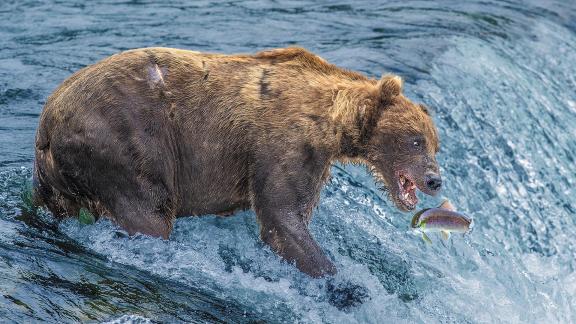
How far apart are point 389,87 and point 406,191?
68 centimetres

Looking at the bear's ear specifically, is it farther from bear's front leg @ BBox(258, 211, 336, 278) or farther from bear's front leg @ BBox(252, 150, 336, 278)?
bear's front leg @ BBox(258, 211, 336, 278)

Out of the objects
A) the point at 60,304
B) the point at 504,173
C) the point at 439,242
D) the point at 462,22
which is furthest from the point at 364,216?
the point at 462,22

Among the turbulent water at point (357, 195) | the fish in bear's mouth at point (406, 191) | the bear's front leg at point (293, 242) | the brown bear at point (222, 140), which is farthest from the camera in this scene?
the fish in bear's mouth at point (406, 191)

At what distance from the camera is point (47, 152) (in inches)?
252

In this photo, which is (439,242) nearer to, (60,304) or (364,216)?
(364,216)

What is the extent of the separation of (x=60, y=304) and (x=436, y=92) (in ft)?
17.8

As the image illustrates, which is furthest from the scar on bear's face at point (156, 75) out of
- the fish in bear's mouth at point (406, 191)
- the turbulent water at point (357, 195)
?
the fish in bear's mouth at point (406, 191)

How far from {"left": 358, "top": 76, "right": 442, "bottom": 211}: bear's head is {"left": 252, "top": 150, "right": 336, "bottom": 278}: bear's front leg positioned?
15.4 inches

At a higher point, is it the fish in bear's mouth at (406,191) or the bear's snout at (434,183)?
the bear's snout at (434,183)

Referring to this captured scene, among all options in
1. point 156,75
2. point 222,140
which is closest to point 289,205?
point 222,140

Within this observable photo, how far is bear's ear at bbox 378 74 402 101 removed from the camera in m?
6.47

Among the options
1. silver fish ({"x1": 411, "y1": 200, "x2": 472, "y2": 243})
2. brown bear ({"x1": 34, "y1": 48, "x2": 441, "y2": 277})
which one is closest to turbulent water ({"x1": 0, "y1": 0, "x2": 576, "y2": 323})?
brown bear ({"x1": 34, "y1": 48, "x2": 441, "y2": 277})

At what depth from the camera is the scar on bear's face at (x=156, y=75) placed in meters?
6.30

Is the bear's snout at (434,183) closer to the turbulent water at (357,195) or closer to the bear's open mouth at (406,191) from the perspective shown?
the bear's open mouth at (406,191)
